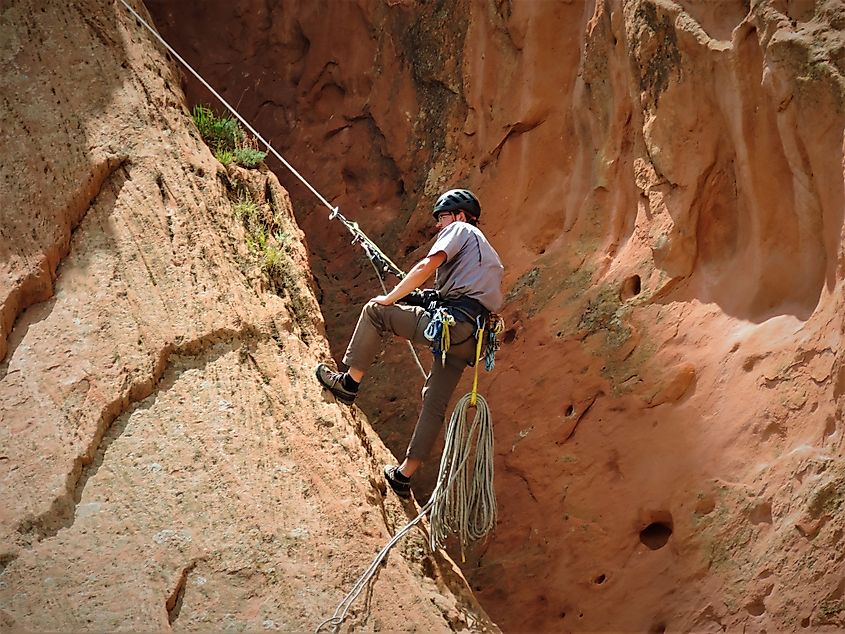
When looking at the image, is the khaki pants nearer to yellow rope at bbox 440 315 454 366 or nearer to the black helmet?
yellow rope at bbox 440 315 454 366

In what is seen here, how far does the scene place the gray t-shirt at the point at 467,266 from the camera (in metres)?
5.41

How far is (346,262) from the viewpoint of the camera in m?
8.25

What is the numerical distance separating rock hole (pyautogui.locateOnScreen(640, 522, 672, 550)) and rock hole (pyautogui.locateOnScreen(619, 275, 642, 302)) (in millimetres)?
1440

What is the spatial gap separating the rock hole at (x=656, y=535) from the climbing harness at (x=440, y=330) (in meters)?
1.68

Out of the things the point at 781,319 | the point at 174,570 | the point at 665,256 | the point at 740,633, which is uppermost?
the point at 665,256

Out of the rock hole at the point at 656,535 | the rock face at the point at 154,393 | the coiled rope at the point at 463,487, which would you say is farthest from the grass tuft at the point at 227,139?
the rock hole at the point at 656,535

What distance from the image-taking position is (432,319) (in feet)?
17.4

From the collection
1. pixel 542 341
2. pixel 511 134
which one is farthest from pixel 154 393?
pixel 511 134

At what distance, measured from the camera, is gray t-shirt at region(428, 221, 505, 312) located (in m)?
5.41

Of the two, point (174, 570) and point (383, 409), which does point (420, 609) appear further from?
point (383, 409)

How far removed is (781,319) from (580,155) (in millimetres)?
2090

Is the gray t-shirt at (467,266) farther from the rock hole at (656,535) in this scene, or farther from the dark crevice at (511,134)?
the dark crevice at (511,134)

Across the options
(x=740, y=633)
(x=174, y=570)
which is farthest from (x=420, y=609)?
(x=740, y=633)

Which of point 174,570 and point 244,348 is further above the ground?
point 244,348
